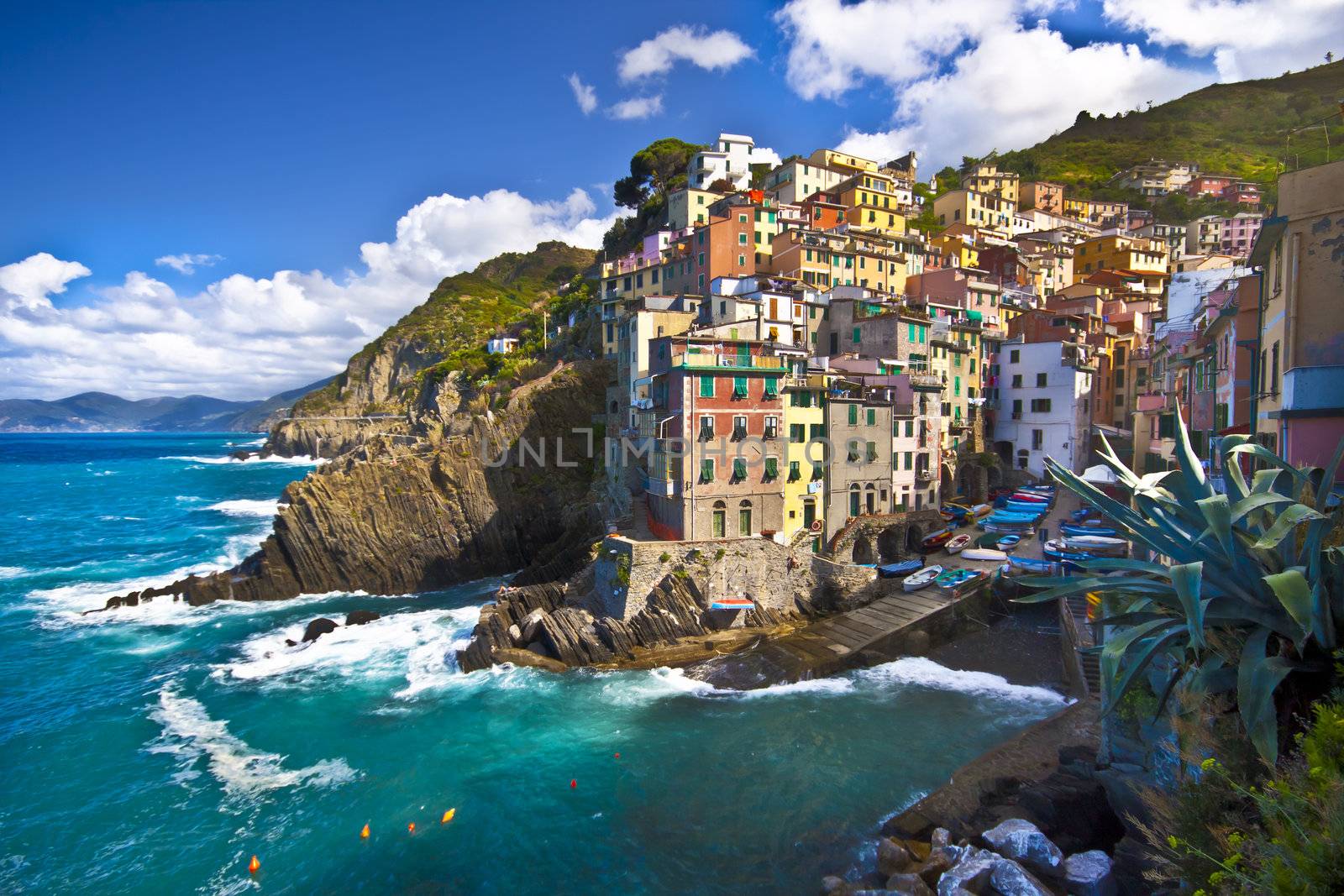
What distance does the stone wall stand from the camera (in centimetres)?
3369

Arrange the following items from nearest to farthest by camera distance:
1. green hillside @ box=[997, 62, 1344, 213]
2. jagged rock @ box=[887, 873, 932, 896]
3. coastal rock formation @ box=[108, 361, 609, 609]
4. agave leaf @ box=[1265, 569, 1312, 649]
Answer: agave leaf @ box=[1265, 569, 1312, 649] < jagged rock @ box=[887, 873, 932, 896] < coastal rock formation @ box=[108, 361, 609, 609] < green hillside @ box=[997, 62, 1344, 213]

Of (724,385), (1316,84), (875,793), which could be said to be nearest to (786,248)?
(724,385)

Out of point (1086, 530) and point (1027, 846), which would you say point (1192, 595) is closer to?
point (1027, 846)

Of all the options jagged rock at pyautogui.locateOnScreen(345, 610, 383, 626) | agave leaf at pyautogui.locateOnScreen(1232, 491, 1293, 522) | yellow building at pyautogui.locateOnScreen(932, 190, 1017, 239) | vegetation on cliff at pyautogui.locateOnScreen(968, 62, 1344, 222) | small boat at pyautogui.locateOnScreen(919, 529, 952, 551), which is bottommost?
jagged rock at pyautogui.locateOnScreen(345, 610, 383, 626)

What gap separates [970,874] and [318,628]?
35.2 m

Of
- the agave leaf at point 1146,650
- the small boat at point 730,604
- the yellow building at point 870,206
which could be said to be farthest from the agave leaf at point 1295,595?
the yellow building at point 870,206

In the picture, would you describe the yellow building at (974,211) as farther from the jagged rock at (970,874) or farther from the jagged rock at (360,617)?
the jagged rock at (970,874)

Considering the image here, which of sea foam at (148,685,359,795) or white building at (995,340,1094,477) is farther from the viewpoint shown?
white building at (995,340,1094,477)

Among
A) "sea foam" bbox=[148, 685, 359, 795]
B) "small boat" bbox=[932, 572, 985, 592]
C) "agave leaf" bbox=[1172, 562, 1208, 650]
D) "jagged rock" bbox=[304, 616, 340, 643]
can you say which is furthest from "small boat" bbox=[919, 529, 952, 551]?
"jagged rock" bbox=[304, 616, 340, 643]

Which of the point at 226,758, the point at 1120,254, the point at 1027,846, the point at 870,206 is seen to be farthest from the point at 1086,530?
the point at 1120,254

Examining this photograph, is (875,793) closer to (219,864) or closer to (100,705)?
(219,864)

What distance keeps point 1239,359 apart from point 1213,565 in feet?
51.7

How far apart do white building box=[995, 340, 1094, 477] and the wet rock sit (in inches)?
1705

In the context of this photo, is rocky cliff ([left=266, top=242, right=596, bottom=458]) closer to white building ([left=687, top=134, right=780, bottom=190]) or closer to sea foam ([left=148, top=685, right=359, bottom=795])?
white building ([left=687, top=134, right=780, bottom=190])
